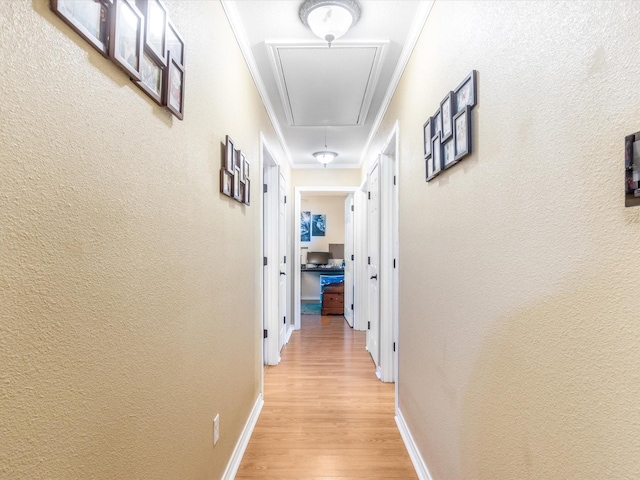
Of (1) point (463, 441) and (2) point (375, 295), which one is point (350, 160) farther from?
(1) point (463, 441)

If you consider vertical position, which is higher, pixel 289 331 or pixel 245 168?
pixel 245 168

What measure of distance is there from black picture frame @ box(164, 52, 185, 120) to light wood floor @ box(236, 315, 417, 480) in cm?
179

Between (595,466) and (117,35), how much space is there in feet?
4.38

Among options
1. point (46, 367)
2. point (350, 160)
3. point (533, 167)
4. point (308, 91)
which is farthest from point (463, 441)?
point (350, 160)

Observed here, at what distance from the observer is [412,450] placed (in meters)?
1.85

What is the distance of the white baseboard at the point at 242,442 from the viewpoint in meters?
1.66

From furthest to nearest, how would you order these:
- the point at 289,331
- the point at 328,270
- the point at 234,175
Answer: the point at 328,270
the point at 289,331
the point at 234,175

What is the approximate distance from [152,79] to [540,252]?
1107mm

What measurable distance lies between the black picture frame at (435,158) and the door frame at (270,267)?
1922 mm

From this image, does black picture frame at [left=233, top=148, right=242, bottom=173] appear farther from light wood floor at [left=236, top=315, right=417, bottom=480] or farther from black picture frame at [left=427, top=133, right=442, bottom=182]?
light wood floor at [left=236, top=315, right=417, bottom=480]

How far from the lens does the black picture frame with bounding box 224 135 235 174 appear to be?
1.58 metres

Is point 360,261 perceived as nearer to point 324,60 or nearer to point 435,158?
point 324,60

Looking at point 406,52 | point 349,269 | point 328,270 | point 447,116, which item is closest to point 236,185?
point 447,116

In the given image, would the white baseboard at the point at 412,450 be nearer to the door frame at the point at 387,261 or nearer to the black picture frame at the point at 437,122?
the door frame at the point at 387,261
